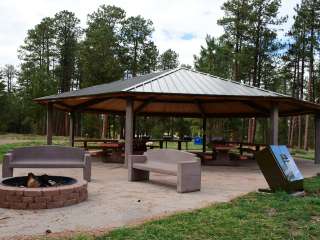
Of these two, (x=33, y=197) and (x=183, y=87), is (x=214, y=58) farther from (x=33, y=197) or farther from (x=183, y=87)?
(x=33, y=197)

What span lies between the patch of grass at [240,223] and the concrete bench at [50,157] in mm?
3347

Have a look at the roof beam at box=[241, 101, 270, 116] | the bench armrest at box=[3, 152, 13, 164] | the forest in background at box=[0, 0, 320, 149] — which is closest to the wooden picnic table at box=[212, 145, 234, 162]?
the roof beam at box=[241, 101, 270, 116]

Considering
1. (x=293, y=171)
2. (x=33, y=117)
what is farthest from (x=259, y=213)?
(x=33, y=117)

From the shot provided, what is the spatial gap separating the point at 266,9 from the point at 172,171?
75.3ft

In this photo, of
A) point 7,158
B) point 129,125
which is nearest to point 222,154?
point 129,125

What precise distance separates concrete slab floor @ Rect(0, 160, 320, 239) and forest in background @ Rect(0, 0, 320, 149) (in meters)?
17.7

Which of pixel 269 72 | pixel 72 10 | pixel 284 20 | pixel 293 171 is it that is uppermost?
pixel 72 10

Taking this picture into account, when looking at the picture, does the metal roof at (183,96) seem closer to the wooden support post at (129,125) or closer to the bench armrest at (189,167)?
the wooden support post at (129,125)

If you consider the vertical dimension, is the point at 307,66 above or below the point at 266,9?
below

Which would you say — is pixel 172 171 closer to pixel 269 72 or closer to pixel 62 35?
pixel 269 72

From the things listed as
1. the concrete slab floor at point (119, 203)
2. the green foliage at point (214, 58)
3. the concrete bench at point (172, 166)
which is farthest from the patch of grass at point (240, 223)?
the green foliage at point (214, 58)

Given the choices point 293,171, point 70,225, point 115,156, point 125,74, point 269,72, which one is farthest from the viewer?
point 125,74

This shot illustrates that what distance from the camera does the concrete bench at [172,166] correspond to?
23.0 ft

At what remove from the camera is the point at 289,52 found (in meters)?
28.9
